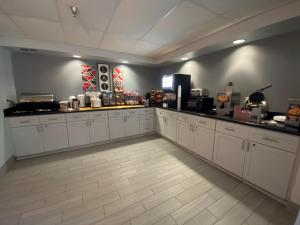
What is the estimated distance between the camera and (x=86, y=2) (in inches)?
57.1

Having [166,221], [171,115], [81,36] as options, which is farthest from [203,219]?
[81,36]

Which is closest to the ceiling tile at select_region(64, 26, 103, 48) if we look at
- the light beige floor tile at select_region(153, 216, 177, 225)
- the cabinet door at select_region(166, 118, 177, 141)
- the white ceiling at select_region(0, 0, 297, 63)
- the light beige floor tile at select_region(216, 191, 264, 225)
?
the white ceiling at select_region(0, 0, 297, 63)

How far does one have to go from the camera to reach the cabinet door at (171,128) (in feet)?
10.0

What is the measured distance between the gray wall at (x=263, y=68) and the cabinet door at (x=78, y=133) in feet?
9.86

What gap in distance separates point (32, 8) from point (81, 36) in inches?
33.0

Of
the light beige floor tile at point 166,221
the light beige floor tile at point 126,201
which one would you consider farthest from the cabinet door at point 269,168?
the light beige floor tile at point 126,201

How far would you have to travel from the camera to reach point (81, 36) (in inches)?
93.0

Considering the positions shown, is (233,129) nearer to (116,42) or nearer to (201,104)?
(201,104)

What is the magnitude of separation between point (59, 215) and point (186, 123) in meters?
2.36

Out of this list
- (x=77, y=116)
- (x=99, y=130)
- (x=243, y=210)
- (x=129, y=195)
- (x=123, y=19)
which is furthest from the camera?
(x=99, y=130)

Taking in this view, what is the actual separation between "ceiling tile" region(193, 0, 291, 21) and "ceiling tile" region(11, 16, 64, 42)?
213cm

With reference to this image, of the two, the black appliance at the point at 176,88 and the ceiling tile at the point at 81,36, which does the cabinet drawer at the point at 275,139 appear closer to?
the black appliance at the point at 176,88

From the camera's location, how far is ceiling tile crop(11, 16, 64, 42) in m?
1.83

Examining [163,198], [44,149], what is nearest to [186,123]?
[163,198]
